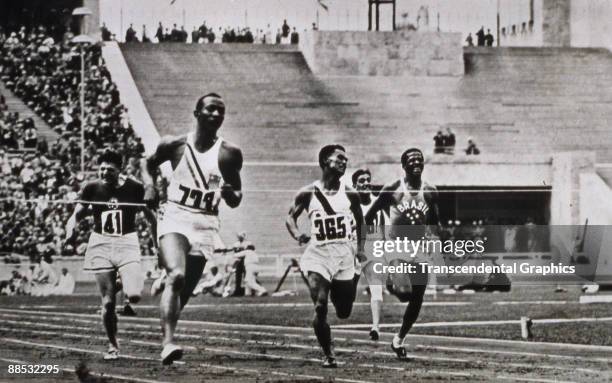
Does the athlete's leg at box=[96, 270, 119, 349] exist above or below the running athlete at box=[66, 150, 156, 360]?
below

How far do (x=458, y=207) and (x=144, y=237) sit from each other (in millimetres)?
4247

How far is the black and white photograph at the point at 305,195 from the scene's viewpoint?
33.5 ft

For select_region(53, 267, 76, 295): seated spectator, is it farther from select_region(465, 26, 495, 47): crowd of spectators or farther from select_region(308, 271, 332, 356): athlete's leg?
select_region(465, 26, 495, 47): crowd of spectators

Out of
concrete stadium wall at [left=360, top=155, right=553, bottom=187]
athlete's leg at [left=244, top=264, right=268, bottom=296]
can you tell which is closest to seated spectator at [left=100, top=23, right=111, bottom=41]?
athlete's leg at [left=244, top=264, right=268, bottom=296]

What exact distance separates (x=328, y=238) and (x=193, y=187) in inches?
72.4

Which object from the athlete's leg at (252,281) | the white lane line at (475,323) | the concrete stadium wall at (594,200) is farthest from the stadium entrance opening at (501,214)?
the athlete's leg at (252,281)

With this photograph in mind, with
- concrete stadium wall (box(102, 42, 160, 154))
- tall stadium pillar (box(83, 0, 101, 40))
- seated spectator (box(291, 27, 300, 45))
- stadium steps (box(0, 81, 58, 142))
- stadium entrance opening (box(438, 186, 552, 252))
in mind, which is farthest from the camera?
seated spectator (box(291, 27, 300, 45))

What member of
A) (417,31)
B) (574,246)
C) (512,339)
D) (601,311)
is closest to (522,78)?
(417,31)

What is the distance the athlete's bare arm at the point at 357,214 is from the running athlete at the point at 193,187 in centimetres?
170

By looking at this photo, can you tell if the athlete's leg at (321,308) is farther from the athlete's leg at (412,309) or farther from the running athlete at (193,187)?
the running athlete at (193,187)

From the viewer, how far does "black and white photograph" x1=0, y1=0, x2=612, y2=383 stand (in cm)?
1021

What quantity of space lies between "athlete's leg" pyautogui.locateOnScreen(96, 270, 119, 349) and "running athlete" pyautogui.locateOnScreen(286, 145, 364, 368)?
1.51 metres

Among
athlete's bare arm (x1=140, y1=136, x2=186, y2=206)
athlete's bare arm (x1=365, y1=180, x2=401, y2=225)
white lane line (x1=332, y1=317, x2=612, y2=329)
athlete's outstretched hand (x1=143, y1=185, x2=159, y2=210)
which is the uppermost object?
athlete's bare arm (x1=140, y1=136, x2=186, y2=206)

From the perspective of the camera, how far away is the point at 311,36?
1294 inches
